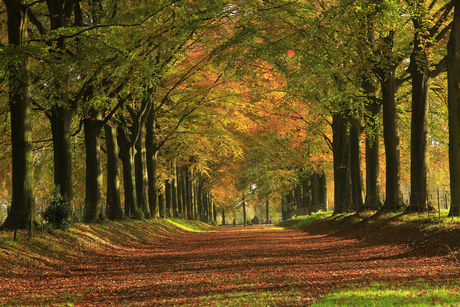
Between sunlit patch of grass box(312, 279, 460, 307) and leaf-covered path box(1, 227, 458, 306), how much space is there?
1.30 ft

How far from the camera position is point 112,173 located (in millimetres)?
22047

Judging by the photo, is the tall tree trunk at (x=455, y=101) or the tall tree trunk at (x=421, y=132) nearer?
the tall tree trunk at (x=455, y=101)

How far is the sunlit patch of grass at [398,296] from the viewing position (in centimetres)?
593

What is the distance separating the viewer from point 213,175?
50.9m

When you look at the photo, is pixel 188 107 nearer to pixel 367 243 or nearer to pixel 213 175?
pixel 367 243

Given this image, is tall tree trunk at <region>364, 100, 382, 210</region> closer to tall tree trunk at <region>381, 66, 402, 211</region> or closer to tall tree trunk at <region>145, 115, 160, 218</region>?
tall tree trunk at <region>381, 66, 402, 211</region>

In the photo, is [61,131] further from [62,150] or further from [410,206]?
[410,206]

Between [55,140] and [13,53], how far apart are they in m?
5.28

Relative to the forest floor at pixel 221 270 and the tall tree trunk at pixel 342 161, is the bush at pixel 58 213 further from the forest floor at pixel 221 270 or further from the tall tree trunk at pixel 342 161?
the tall tree trunk at pixel 342 161

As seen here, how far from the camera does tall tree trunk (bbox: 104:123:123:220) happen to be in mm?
21828

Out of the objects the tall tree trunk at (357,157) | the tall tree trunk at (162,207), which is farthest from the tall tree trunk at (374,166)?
the tall tree trunk at (162,207)

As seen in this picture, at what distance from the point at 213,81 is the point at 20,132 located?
16.4 metres

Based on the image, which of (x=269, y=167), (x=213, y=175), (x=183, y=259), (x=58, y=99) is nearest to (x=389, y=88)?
(x=183, y=259)

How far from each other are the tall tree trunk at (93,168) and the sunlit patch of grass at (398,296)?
13739 millimetres
